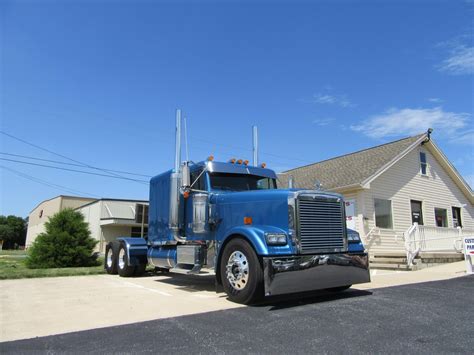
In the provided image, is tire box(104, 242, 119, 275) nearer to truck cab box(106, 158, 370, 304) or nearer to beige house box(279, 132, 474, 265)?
truck cab box(106, 158, 370, 304)

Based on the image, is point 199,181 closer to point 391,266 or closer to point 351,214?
point 391,266

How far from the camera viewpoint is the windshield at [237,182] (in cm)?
881

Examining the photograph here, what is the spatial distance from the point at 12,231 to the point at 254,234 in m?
113

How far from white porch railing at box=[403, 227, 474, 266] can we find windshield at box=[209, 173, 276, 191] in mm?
7452

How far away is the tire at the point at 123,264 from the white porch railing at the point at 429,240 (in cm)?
922

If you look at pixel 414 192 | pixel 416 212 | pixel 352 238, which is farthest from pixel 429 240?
pixel 352 238

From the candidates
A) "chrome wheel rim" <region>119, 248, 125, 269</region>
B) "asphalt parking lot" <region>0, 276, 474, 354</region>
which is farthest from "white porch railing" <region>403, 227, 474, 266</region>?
"chrome wheel rim" <region>119, 248, 125, 269</region>

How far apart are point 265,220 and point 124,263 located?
652 centimetres

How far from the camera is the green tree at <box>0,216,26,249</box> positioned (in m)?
101

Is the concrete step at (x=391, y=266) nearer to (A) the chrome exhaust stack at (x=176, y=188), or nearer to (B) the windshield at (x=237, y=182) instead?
(B) the windshield at (x=237, y=182)

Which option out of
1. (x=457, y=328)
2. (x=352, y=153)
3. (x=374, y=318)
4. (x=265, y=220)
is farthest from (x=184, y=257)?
(x=352, y=153)

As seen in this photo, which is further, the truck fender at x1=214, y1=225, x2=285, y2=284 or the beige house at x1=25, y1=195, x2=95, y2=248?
the beige house at x1=25, y1=195, x2=95, y2=248

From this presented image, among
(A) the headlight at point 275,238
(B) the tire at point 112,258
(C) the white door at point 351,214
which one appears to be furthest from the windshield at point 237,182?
(C) the white door at point 351,214

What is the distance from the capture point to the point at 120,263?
12648 millimetres
